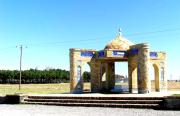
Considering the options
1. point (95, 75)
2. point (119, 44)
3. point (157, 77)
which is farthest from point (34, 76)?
point (119, 44)

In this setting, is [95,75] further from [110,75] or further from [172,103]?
[172,103]

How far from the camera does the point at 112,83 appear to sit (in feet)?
114

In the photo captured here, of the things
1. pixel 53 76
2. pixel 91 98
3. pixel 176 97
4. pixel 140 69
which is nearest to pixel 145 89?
pixel 140 69

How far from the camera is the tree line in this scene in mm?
107181

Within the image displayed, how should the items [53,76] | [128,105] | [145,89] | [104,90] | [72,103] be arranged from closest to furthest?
[128,105]
[72,103]
[145,89]
[104,90]
[53,76]

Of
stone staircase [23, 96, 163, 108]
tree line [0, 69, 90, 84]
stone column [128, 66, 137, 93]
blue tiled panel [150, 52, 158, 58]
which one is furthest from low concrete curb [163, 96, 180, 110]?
tree line [0, 69, 90, 84]

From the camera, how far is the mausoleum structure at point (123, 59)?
92.9 ft

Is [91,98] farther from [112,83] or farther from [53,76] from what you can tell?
[53,76]

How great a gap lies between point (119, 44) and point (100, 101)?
1139cm

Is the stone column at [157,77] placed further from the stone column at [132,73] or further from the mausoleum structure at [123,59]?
the stone column at [132,73]

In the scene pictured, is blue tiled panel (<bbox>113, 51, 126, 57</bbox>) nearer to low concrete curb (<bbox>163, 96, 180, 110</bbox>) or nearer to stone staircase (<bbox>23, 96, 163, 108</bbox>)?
stone staircase (<bbox>23, 96, 163, 108</bbox>)

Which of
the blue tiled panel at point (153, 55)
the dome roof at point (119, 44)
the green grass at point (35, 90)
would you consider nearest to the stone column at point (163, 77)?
the blue tiled panel at point (153, 55)

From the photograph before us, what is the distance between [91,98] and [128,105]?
3049 millimetres

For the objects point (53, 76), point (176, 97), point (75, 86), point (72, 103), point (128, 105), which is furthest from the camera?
point (53, 76)
